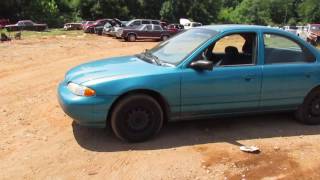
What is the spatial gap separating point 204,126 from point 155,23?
26504 millimetres

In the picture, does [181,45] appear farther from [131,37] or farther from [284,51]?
[131,37]

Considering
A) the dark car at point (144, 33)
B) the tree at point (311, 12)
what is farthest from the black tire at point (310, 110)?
the tree at point (311, 12)

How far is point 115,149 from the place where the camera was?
5.73 meters

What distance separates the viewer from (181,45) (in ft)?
21.4

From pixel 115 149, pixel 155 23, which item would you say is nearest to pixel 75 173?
pixel 115 149

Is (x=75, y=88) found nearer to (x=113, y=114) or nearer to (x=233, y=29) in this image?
(x=113, y=114)

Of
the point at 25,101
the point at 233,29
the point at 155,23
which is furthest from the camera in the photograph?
the point at 155,23

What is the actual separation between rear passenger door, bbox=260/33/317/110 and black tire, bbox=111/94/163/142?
166 cm

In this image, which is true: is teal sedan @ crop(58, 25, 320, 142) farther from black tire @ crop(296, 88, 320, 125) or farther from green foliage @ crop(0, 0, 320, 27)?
green foliage @ crop(0, 0, 320, 27)

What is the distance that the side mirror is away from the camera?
19.5 feet

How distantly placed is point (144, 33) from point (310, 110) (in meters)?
24.6

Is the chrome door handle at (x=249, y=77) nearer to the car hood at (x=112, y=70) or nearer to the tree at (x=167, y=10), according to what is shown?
the car hood at (x=112, y=70)

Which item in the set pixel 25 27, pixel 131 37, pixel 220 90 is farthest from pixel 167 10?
pixel 220 90

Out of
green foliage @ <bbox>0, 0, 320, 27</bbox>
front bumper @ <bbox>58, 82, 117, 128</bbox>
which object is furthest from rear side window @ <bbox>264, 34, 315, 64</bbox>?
green foliage @ <bbox>0, 0, 320, 27</bbox>
